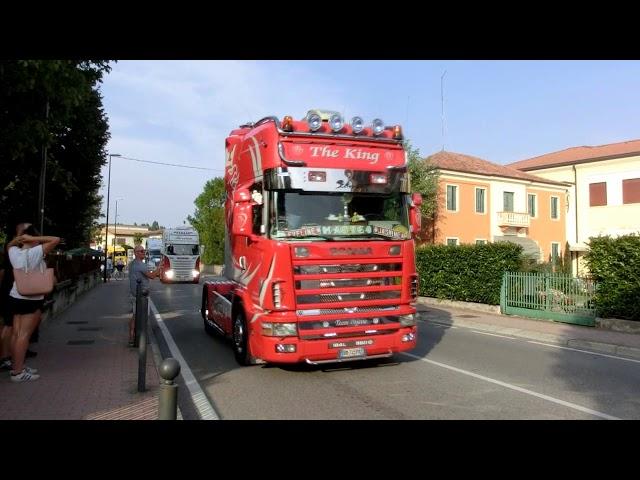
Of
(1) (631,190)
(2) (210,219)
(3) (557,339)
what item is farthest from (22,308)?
(2) (210,219)

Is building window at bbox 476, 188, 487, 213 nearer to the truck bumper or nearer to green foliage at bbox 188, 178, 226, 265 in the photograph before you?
the truck bumper

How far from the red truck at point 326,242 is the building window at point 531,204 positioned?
34833 millimetres

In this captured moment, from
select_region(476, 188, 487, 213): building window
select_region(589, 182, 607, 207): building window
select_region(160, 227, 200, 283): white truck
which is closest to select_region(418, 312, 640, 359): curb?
select_region(476, 188, 487, 213): building window

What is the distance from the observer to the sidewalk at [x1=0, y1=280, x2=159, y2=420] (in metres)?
5.78

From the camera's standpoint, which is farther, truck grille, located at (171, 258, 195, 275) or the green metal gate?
truck grille, located at (171, 258, 195, 275)

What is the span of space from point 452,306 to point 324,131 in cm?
1366

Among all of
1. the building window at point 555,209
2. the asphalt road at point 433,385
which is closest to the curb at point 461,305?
the asphalt road at point 433,385

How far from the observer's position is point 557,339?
39.7ft

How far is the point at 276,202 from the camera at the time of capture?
7398 millimetres

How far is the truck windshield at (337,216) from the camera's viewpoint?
7.36 m

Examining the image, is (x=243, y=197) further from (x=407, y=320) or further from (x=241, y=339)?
(x=407, y=320)

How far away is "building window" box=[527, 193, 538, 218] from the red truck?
114ft

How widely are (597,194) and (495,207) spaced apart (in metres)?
9.97
